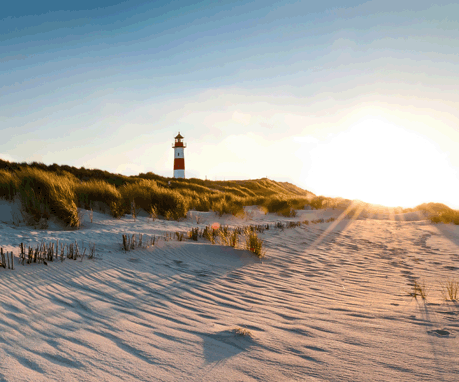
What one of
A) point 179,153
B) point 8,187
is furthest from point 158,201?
point 179,153

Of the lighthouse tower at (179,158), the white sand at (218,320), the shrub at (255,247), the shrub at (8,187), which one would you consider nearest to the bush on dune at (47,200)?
the shrub at (8,187)

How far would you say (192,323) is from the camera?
8.29ft

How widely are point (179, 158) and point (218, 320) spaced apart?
1804 inches

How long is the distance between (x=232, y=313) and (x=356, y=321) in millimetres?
1161

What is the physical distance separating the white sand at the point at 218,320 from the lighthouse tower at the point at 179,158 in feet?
136

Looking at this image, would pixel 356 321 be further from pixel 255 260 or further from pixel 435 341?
pixel 255 260

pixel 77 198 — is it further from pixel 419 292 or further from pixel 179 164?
pixel 179 164

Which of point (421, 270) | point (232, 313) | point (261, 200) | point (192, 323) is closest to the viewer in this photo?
point (192, 323)

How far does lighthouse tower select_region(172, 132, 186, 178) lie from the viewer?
1823 inches

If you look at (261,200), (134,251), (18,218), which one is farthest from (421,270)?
(261,200)

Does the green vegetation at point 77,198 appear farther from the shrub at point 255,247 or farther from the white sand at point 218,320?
the shrub at point 255,247

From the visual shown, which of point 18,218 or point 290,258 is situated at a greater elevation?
point 18,218

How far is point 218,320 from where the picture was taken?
8.58 ft

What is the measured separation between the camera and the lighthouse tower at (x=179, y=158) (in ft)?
152
